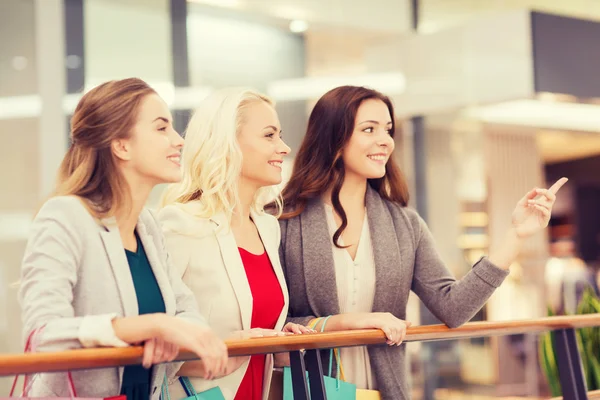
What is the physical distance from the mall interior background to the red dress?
2.71 m

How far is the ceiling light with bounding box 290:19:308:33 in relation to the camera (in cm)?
639

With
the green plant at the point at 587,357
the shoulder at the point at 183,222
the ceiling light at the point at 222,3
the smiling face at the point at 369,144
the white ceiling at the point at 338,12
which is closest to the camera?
the shoulder at the point at 183,222

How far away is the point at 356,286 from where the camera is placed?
294cm

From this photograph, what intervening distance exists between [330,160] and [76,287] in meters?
1.29

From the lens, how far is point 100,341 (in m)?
1.78

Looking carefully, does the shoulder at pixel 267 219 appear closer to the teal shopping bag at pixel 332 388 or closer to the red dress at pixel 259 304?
the red dress at pixel 259 304

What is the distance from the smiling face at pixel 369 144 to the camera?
3.04 m

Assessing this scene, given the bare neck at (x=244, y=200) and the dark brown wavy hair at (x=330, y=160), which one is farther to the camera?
the dark brown wavy hair at (x=330, y=160)

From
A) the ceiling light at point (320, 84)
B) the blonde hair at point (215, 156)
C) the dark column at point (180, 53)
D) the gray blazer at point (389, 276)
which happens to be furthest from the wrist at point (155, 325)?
the ceiling light at point (320, 84)

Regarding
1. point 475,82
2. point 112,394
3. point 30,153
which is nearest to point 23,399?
point 112,394

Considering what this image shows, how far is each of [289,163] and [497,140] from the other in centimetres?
537

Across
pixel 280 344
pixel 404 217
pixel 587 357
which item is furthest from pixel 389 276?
pixel 587 357

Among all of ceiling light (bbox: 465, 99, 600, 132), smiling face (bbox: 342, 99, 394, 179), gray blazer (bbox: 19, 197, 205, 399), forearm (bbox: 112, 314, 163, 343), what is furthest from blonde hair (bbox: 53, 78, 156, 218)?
ceiling light (bbox: 465, 99, 600, 132)

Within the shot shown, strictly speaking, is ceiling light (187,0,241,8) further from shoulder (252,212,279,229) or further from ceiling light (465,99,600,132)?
shoulder (252,212,279,229)
